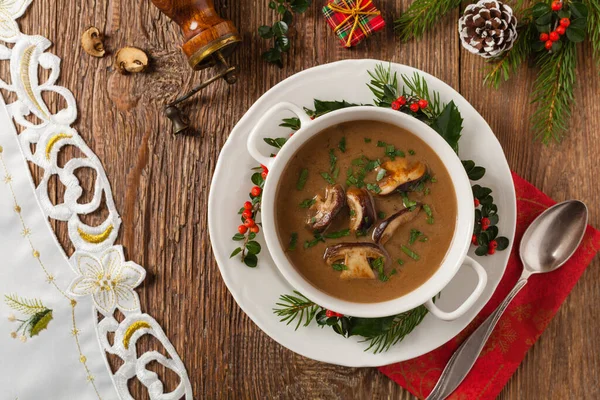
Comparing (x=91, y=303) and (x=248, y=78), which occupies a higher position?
(x=248, y=78)

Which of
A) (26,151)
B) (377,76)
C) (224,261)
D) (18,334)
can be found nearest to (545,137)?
(377,76)

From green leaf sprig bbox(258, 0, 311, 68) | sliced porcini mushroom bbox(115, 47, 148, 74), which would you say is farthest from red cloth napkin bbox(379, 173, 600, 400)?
sliced porcini mushroom bbox(115, 47, 148, 74)

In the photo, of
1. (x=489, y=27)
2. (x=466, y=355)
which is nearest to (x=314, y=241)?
(x=466, y=355)

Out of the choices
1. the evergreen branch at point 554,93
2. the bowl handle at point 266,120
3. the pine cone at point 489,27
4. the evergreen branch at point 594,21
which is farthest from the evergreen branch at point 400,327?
the evergreen branch at point 594,21

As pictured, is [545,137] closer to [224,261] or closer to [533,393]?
[533,393]

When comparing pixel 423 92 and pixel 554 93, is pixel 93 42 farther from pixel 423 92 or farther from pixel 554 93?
pixel 554 93

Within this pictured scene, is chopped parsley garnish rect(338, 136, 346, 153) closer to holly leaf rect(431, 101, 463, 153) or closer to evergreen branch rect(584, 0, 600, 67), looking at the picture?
holly leaf rect(431, 101, 463, 153)
